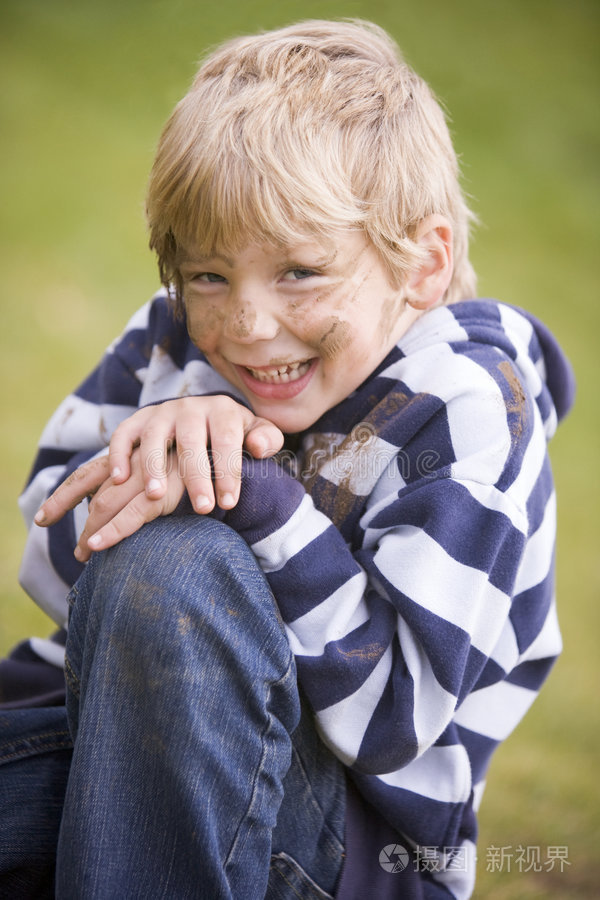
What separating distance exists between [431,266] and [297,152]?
250mm

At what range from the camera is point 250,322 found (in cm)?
107

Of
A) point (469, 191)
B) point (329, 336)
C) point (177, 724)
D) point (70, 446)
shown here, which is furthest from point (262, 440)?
point (469, 191)

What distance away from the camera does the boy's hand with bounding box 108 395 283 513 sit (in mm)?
949

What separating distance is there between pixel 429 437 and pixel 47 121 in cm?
348

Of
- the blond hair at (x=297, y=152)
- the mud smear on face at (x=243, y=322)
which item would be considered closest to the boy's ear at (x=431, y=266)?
the blond hair at (x=297, y=152)

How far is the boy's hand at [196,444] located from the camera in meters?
0.95

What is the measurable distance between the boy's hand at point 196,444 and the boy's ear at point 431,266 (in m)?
0.29

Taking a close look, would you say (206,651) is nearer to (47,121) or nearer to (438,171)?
(438,171)

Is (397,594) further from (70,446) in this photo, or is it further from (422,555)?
(70,446)

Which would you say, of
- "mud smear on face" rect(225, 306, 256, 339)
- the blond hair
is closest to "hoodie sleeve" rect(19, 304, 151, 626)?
the blond hair

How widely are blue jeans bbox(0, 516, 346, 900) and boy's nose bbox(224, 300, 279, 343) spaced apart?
258 mm

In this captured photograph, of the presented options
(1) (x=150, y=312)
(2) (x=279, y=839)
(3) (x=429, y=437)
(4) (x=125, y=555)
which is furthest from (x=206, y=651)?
(1) (x=150, y=312)

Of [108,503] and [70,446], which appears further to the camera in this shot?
[70,446]

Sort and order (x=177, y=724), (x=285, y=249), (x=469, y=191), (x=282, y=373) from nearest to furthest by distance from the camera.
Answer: (x=177, y=724)
(x=285, y=249)
(x=282, y=373)
(x=469, y=191)
